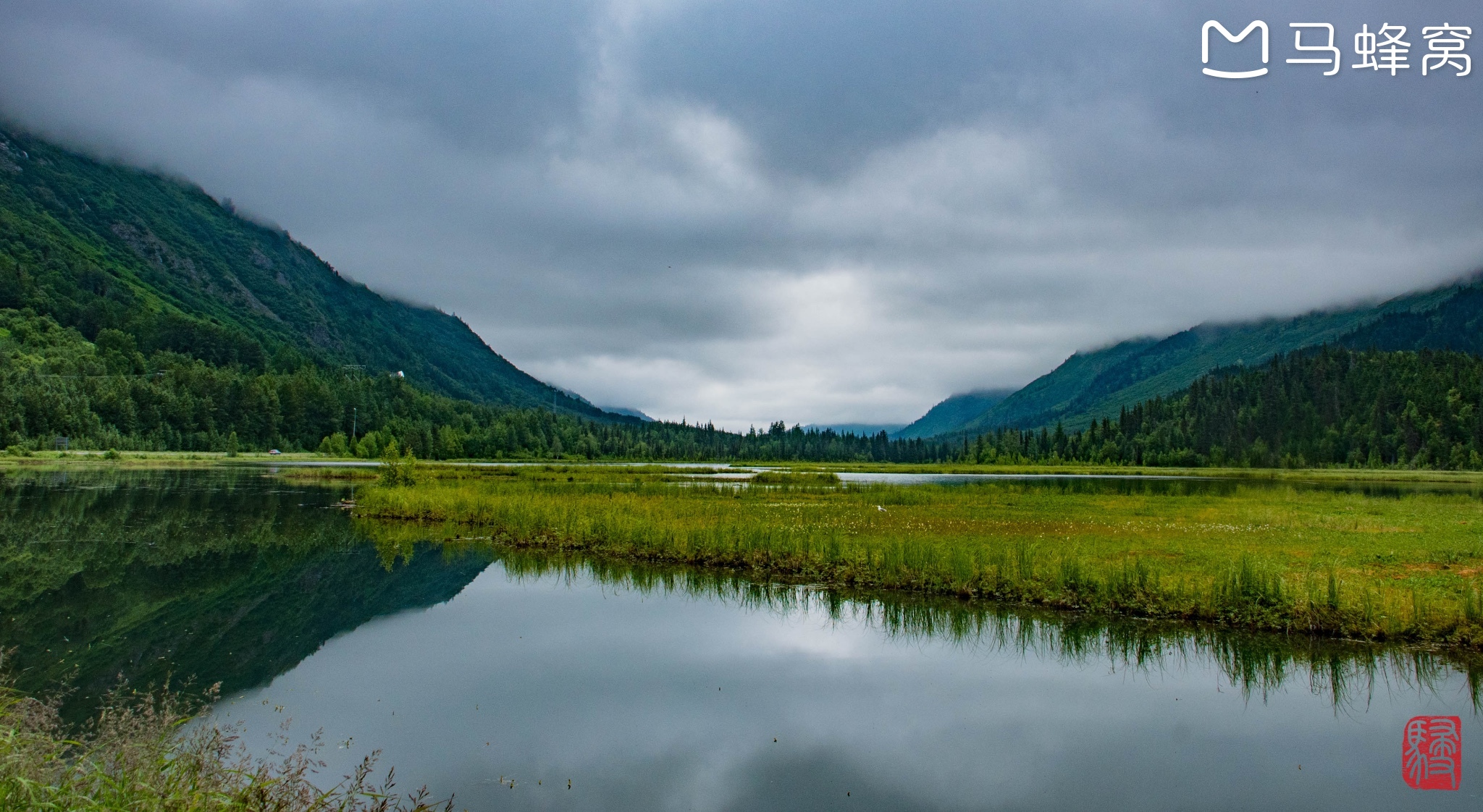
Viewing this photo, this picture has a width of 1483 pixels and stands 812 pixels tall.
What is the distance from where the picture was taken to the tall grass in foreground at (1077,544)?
2039 cm

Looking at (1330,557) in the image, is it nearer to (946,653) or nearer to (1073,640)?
(1073,640)

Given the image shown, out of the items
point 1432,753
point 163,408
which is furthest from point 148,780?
point 163,408

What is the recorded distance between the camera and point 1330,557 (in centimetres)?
2684

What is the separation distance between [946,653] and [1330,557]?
1791cm

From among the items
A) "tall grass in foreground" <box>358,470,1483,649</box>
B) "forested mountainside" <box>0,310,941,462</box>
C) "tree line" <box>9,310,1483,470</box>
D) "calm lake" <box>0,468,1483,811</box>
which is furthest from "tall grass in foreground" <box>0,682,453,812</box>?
"tree line" <box>9,310,1483,470</box>

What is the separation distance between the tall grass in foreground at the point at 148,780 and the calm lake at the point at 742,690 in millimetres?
1670

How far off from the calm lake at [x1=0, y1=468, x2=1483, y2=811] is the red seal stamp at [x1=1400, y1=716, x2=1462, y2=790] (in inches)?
6.0

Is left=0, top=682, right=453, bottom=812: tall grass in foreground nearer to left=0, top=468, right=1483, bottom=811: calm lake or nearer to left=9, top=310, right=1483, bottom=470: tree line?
left=0, top=468, right=1483, bottom=811: calm lake

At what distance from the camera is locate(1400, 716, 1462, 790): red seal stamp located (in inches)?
484

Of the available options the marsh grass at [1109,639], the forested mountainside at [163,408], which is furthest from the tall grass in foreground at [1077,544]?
the forested mountainside at [163,408]

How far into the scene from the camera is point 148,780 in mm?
7977

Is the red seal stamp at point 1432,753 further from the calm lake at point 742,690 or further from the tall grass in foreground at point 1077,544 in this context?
the tall grass in foreground at point 1077,544

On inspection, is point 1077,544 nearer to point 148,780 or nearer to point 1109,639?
point 1109,639

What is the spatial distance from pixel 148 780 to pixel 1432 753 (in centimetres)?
1927
